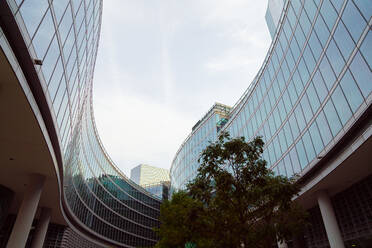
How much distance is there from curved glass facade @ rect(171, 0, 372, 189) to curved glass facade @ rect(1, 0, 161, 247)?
652 inches

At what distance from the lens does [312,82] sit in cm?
2259

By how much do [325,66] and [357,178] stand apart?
8692mm

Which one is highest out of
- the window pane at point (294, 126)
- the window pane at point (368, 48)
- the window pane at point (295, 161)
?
the window pane at point (294, 126)

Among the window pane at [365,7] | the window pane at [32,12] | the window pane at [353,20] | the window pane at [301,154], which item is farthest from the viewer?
the window pane at [301,154]

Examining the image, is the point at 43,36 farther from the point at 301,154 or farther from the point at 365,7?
the point at 301,154

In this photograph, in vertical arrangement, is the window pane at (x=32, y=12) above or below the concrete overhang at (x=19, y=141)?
above

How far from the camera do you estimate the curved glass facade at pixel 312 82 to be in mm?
16562

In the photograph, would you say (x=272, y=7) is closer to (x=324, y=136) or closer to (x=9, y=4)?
(x=324, y=136)

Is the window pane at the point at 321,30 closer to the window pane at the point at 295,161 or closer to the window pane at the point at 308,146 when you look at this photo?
the window pane at the point at 308,146

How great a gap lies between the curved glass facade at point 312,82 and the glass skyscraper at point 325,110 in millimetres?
57

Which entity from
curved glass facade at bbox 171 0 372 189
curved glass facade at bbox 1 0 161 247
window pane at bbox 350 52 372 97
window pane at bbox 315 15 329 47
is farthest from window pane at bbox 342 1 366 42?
curved glass facade at bbox 1 0 161 247

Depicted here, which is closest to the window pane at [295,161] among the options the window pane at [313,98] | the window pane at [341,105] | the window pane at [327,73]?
the window pane at [313,98]

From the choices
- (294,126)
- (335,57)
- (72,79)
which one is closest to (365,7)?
(335,57)

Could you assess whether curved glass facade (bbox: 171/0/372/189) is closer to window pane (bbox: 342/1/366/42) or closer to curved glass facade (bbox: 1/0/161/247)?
window pane (bbox: 342/1/366/42)
